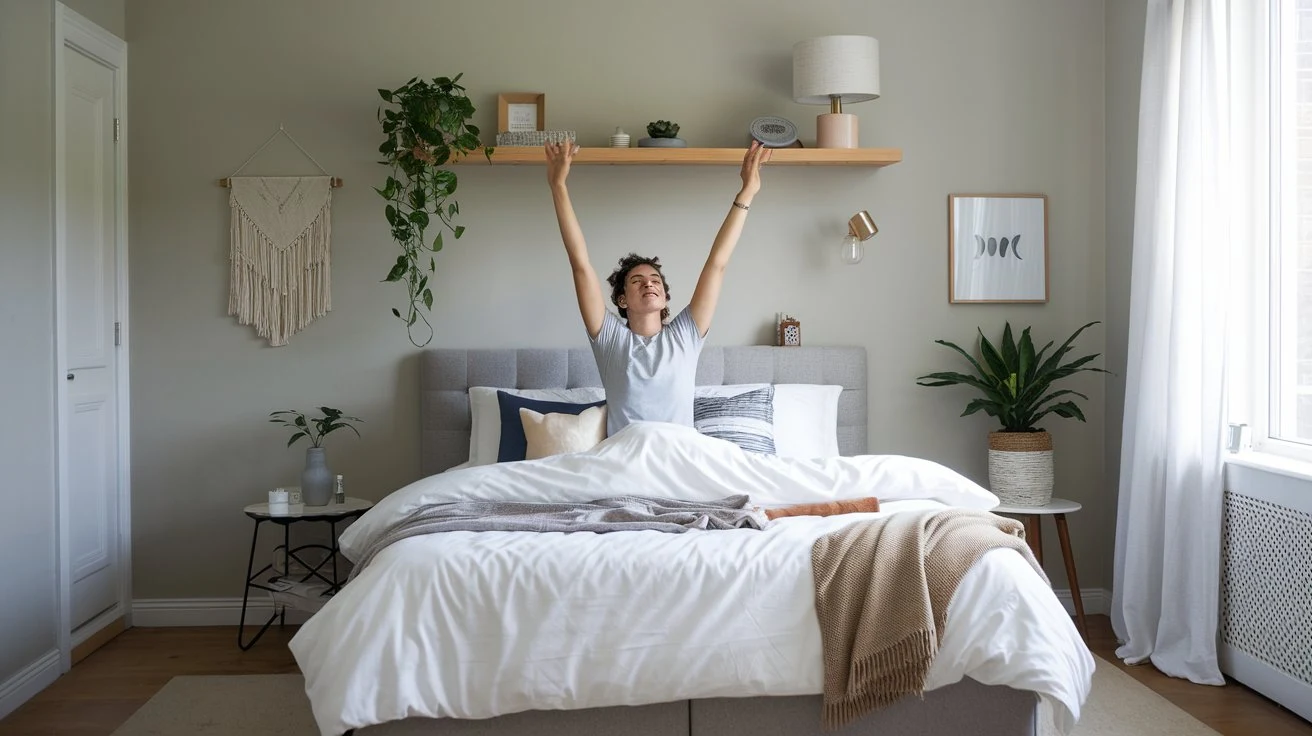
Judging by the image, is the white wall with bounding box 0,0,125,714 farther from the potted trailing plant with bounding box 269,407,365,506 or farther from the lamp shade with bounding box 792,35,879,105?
the lamp shade with bounding box 792,35,879,105

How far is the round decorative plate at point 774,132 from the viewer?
160 inches

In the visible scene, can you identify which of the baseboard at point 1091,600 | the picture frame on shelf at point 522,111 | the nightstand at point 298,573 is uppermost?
the picture frame on shelf at point 522,111

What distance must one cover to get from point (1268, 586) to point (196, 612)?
3997mm

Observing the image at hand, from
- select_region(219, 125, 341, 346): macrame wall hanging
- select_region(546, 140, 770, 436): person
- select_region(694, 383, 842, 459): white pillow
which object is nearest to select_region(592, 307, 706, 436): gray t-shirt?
select_region(546, 140, 770, 436): person

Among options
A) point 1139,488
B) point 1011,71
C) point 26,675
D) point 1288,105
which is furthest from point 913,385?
point 26,675

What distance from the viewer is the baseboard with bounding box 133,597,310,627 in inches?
167

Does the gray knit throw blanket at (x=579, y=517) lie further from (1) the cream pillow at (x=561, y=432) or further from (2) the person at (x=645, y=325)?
(2) the person at (x=645, y=325)

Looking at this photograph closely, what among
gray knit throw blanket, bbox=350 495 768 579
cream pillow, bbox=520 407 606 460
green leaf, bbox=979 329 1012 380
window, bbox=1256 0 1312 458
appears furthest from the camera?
green leaf, bbox=979 329 1012 380

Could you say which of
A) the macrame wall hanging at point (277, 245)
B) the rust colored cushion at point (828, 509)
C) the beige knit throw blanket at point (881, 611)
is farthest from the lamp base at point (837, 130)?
the beige knit throw blanket at point (881, 611)

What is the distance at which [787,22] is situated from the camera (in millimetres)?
4293

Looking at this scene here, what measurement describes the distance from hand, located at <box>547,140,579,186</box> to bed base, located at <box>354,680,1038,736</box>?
2.03 meters

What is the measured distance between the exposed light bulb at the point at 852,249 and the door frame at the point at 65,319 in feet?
9.68

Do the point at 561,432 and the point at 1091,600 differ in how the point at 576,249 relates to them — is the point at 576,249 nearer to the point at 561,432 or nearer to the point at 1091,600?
the point at 561,432

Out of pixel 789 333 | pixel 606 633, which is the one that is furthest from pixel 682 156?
pixel 606 633
